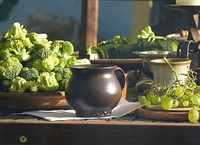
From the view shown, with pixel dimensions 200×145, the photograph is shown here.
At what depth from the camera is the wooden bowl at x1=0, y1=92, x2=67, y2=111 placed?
3.42 m

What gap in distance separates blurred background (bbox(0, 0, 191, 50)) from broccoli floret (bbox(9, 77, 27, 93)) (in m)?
3.73

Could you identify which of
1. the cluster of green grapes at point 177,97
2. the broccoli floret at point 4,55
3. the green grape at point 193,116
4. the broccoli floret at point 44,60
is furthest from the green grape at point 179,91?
the broccoli floret at point 4,55

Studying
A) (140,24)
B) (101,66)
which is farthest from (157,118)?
(140,24)

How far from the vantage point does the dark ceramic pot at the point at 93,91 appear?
3254mm

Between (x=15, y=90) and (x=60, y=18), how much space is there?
5.28m

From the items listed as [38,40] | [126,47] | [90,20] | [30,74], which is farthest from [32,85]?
[90,20]

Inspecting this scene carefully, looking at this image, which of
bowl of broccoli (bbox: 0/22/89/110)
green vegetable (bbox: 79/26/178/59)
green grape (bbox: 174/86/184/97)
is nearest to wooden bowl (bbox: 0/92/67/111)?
bowl of broccoli (bbox: 0/22/89/110)

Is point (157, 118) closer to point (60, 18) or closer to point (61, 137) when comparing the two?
point (61, 137)

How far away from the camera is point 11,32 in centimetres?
373

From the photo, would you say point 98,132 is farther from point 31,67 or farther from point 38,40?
point 38,40

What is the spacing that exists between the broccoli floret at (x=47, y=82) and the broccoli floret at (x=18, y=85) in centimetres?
8

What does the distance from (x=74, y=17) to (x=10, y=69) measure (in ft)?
17.2

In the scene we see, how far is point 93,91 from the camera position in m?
3.25

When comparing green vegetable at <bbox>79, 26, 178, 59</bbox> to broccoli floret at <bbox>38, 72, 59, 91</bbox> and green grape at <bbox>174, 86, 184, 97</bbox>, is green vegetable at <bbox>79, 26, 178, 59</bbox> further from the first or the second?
green grape at <bbox>174, 86, 184, 97</bbox>
